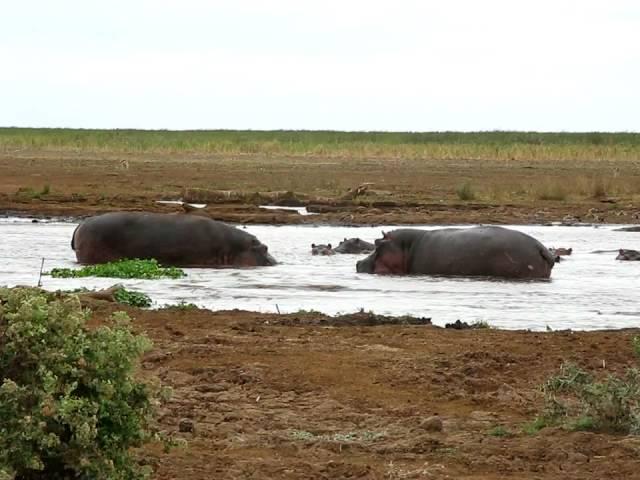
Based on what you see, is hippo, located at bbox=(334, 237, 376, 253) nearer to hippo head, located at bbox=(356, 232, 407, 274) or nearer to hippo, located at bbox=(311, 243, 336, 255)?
hippo, located at bbox=(311, 243, 336, 255)

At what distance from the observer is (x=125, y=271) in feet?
A: 54.9

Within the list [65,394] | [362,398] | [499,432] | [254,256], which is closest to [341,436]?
[499,432]

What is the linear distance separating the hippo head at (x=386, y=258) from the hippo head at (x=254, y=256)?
1684 millimetres

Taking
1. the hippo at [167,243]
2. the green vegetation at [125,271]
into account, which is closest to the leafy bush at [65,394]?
the green vegetation at [125,271]

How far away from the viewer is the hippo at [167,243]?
61.5ft

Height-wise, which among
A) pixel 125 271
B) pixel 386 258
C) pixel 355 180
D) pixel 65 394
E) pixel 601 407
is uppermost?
pixel 65 394

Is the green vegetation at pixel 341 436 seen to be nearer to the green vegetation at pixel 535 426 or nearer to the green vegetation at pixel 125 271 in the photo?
the green vegetation at pixel 535 426

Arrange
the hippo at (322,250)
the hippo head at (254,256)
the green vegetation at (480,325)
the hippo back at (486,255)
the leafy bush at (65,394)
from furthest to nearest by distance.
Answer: the hippo at (322,250) < the hippo head at (254,256) < the hippo back at (486,255) < the green vegetation at (480,325) < the leafy bush at (65,394)

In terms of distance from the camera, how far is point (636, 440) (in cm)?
716

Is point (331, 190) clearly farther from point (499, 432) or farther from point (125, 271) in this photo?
point (499, 432)

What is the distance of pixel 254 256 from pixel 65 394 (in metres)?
13.6

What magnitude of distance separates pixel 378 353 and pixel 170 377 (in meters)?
1.79

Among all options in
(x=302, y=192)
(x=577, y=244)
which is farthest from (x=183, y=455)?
(x=302, y=192)

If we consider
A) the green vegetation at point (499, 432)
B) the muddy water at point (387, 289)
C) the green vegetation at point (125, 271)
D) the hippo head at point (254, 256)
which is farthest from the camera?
the hippo head at point (254, 256)
